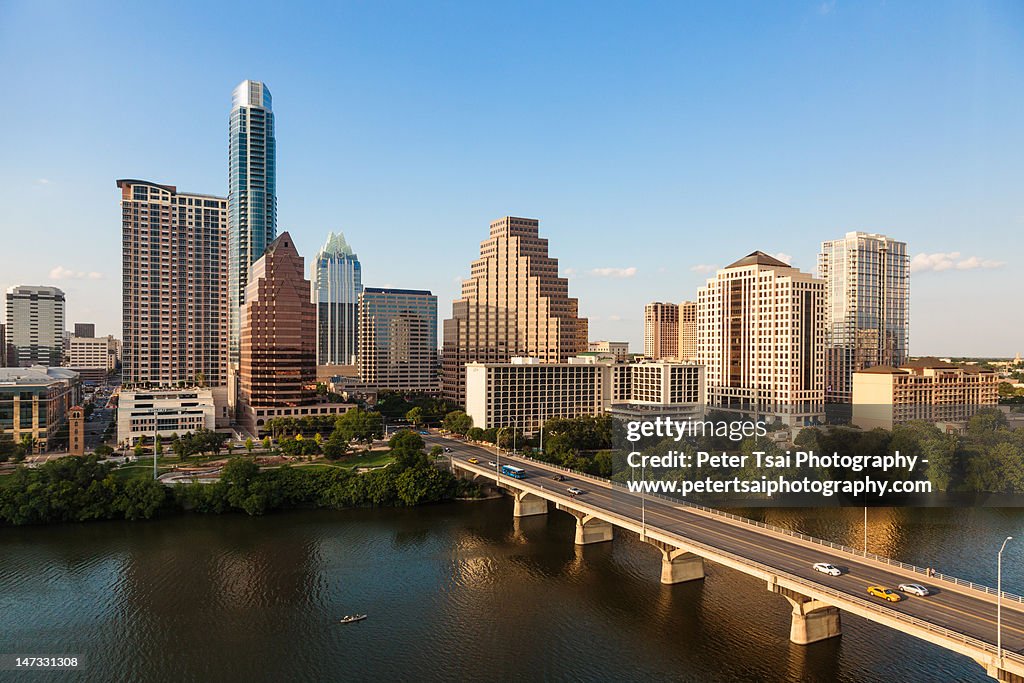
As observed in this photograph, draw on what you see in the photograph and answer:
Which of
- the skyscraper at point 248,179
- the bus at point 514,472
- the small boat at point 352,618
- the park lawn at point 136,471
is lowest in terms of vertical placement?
the small boat at point 352,618

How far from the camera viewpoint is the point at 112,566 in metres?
59.7

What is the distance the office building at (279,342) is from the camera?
407 ft

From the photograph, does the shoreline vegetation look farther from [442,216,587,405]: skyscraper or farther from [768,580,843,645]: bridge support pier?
[442,216,587,405]: skyscraper

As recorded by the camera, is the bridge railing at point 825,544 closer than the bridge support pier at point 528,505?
Yes

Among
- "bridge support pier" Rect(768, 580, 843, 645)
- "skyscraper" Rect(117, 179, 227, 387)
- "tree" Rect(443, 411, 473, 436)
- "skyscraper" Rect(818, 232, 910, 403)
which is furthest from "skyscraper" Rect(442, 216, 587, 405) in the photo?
"bridge support pier" Rect(768, 580, 843, 645)

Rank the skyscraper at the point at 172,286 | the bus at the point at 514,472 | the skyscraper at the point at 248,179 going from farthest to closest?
1. the skyscraper at the point at 248,179
2. the skyscraper at the point at 172,286
3. the bus at the point at 514,472

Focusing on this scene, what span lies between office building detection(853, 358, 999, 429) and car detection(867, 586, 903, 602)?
3657 inches

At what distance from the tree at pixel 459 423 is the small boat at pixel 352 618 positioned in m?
70.0

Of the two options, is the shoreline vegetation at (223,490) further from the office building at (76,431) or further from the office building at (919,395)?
the office building at (919,395)

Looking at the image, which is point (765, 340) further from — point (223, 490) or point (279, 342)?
point (223, 490)

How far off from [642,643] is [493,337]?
384ft

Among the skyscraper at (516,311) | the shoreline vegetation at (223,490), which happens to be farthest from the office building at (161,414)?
the skyscraper at (516,311)

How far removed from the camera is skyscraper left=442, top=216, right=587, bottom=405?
155 m

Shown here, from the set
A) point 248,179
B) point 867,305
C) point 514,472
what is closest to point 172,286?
point 248,179
